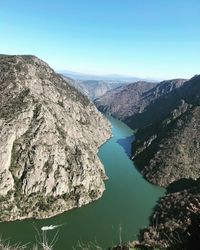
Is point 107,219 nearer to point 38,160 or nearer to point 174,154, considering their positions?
point 38,160

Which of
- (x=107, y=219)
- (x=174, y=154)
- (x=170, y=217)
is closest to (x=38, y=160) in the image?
(x=107, y=219)

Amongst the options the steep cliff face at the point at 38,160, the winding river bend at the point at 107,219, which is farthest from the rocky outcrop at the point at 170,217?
the steep cliff face at the point at 38,160

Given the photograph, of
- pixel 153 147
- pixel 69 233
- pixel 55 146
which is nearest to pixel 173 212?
pixel 69 233

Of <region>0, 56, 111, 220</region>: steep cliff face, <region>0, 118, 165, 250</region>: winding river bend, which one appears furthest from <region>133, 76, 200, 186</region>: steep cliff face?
<region>0, 56, 111, 220</region>: steep cliff face

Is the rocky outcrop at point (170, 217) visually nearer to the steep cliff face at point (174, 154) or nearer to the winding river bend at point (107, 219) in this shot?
the winding river bend at point (107, 219)

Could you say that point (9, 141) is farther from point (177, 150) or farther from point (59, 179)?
point (177, 150)

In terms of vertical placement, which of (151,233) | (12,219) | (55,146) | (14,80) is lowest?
(12,219)

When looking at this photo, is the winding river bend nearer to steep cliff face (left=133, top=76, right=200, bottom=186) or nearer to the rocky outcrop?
the rocky outcrop
